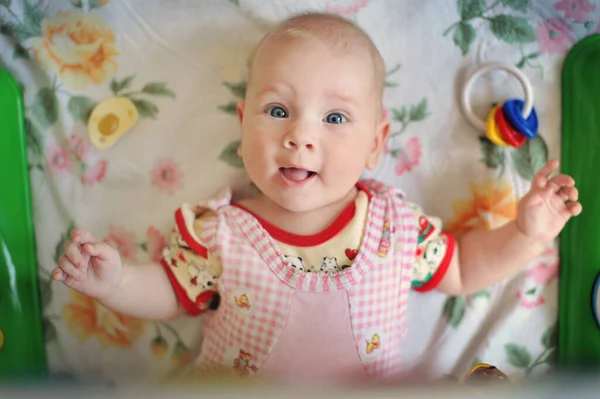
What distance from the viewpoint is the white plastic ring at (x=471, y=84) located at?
1.01m

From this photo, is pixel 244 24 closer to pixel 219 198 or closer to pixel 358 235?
pixel 219 198

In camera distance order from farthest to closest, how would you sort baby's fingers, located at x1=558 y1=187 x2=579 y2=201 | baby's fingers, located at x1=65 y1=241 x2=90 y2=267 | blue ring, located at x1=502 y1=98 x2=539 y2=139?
blue ring, located at x1=502 y1=98 x2=539 y2=139 < baby's fingers, located at x1=558 y1=187 x2=579 y2=201 < baby's fingers, located at x1=65 y1=241 x2=90 y2=267

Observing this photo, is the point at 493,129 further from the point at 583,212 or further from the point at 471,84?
the point at 583,212

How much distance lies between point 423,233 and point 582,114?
1.16ft

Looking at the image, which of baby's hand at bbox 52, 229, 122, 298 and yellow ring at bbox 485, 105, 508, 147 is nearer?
baby's hand at bbox 52, 229, 122, 298

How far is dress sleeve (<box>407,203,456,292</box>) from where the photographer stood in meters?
0.97

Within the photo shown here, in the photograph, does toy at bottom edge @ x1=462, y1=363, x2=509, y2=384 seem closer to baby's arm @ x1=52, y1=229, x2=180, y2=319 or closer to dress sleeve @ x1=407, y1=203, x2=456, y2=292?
dress sleeve @ x1=407, y1=203, x2=456, y2=292

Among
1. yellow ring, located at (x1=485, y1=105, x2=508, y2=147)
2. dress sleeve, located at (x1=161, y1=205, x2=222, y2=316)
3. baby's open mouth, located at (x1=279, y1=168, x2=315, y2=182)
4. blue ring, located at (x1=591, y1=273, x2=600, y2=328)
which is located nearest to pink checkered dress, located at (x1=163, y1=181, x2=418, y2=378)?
dress sleeve, located at (x1=161, y1=205, x2=222, y2=316)

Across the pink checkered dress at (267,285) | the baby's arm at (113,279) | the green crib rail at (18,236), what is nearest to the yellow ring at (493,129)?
the pink checkered dress at (267,285)

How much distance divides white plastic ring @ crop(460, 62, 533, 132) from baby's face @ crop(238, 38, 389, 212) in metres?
0.23

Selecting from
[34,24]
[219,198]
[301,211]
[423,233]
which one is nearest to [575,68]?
[423,233]

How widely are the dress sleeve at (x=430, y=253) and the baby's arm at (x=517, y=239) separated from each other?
19 mm

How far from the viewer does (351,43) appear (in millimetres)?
893

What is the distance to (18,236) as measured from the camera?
3.42 feet
